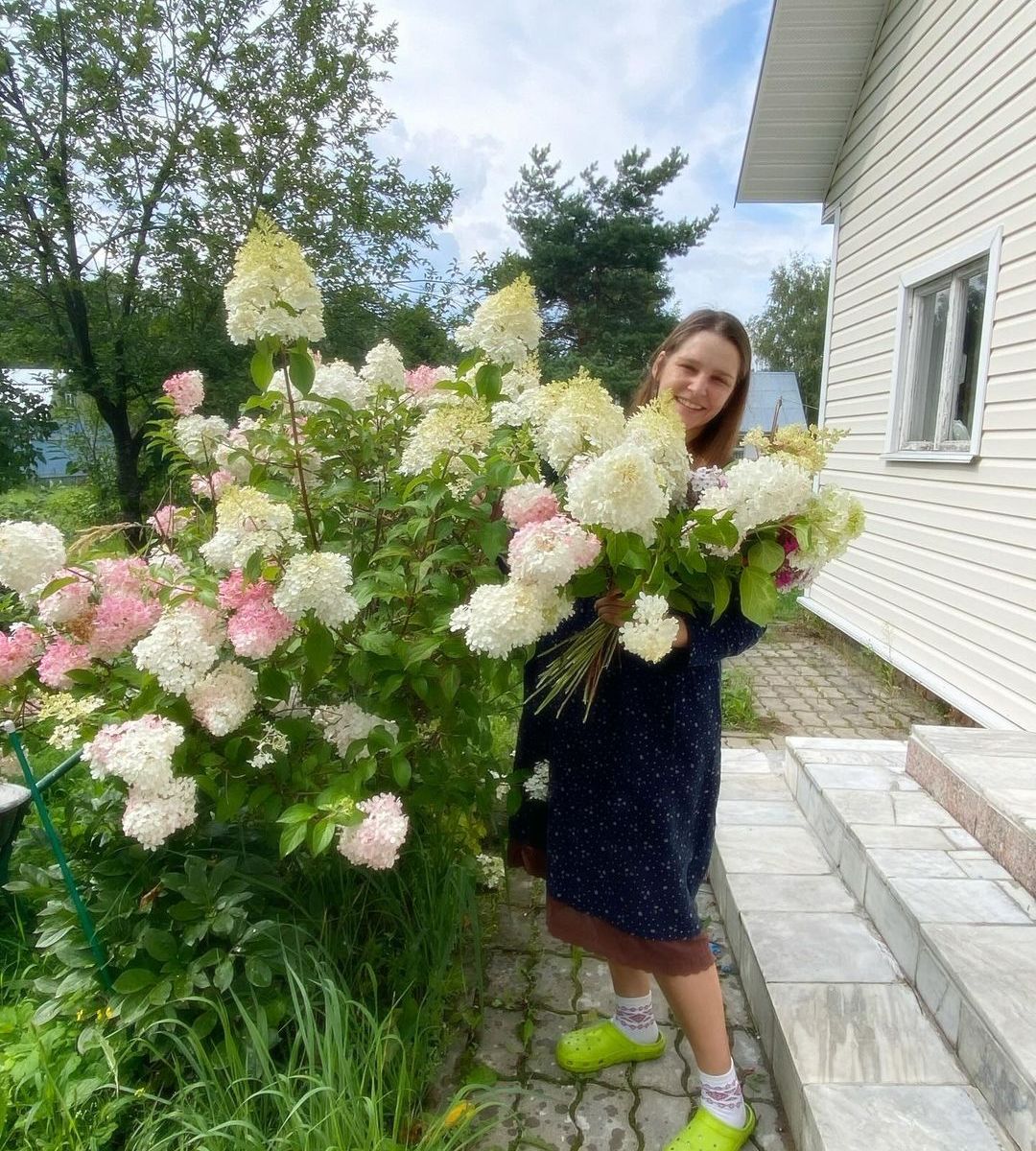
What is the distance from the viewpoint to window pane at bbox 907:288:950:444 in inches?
189

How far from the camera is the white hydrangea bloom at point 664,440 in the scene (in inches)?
47.4

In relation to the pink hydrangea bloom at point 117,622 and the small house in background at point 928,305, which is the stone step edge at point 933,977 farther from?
the pink hydrangea bloom at point 117,622

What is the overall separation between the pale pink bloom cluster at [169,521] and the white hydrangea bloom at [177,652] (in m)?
0.61

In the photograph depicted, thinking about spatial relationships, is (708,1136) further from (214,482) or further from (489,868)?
(214,482)

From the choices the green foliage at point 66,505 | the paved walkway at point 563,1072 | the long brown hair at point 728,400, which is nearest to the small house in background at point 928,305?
the paved walkway at point 563,1072

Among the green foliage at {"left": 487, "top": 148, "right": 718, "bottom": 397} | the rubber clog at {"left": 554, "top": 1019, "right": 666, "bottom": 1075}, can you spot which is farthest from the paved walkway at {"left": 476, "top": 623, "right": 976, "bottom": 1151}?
the green foliage at {"left": 487, "top": 148, "right": 718, "bottom": 397}

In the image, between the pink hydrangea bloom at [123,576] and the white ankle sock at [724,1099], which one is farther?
the white ankle sock at [724,1099]

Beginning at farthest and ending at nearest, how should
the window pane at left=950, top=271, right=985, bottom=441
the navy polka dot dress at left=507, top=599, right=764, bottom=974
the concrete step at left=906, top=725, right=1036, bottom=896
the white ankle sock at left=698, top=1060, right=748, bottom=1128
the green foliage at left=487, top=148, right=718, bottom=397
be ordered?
1. the green foliage at left=487, top=148, right=718, bottom=397
2. the window pane at left=950, top=271, right=985, bottom=441
3. the concrete step at left=906, top=725, right=1036, bottom=896
4. the white ankle sock at left=698, top=1060, right=748, bottom=1128
5. the navy polka dot dress at left=507, top=599, right=764, bottom=974

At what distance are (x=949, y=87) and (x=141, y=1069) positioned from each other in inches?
225

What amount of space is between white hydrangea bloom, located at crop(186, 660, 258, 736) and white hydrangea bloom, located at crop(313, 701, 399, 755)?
18 cm

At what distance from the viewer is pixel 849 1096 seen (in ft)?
5.31

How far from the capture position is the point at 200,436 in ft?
5.58

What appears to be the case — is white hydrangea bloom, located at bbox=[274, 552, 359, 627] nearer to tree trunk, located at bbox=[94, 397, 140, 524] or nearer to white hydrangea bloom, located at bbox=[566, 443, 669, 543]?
white hydrangea bloom, located at bbox=[566, 443, 669, 543]

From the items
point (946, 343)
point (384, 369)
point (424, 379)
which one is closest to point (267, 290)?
point (384, 369)
